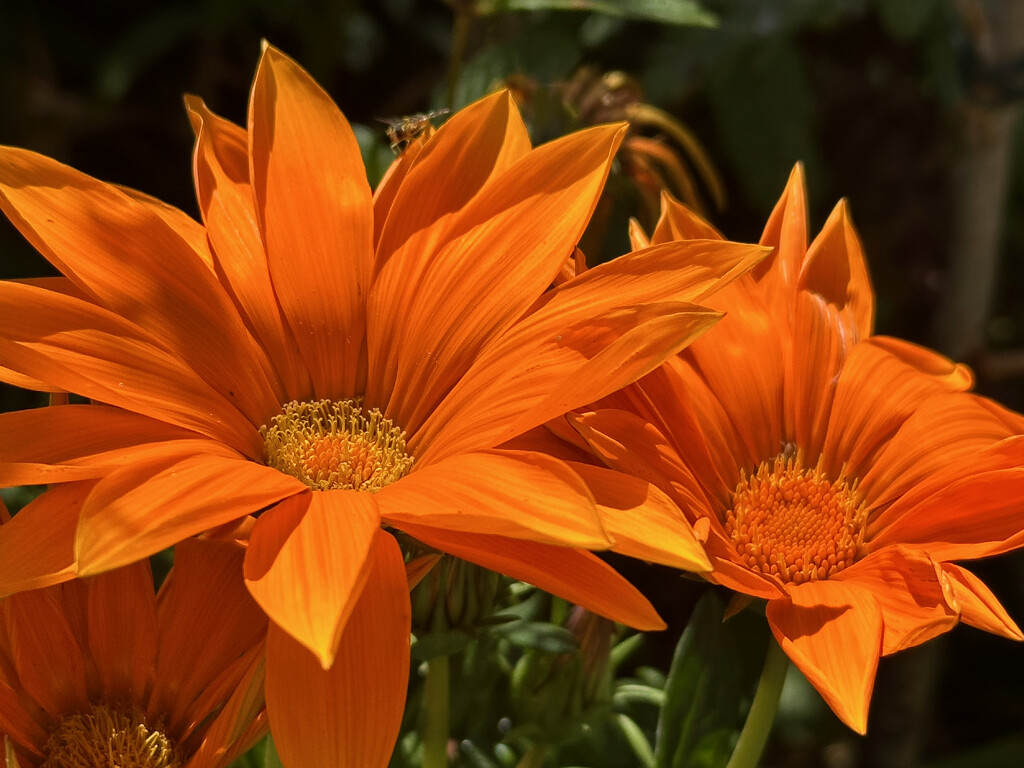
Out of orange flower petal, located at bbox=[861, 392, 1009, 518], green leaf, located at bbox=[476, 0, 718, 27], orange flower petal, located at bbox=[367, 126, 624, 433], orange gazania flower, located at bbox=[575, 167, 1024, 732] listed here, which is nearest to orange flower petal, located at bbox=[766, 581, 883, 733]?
orange gazania flower, located at bbox=[575, 167, 1024, 732]

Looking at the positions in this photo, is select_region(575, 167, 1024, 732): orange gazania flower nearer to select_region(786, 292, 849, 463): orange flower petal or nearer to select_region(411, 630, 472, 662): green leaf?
select_region(786, 292, 849, 463): orange flower petal

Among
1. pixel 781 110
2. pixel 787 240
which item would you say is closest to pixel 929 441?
pixel 787 240

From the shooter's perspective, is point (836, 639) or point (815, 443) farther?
point (815, 443)

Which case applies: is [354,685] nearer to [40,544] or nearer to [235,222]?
[40,544]

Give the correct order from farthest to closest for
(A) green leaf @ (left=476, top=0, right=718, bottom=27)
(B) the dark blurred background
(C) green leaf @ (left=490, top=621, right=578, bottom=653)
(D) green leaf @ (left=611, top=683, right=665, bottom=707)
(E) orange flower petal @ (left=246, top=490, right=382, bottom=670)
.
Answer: (B) the dark blurred background
(A) green leaf @ (left=476, top=0, right=718, bottom=27)
(D) green leaf @ (left=611, top=683, right=665, bottom=707)
(C) green leaf @ (left=490, top=621, right=578, bottom=653)
(E) orange flower petal @ (left=246, top=490, right=382, bottom=670)

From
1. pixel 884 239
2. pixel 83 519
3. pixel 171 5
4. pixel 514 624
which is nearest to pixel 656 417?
pixel 514 624

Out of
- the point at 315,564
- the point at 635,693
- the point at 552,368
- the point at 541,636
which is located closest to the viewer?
the point at 315,564
